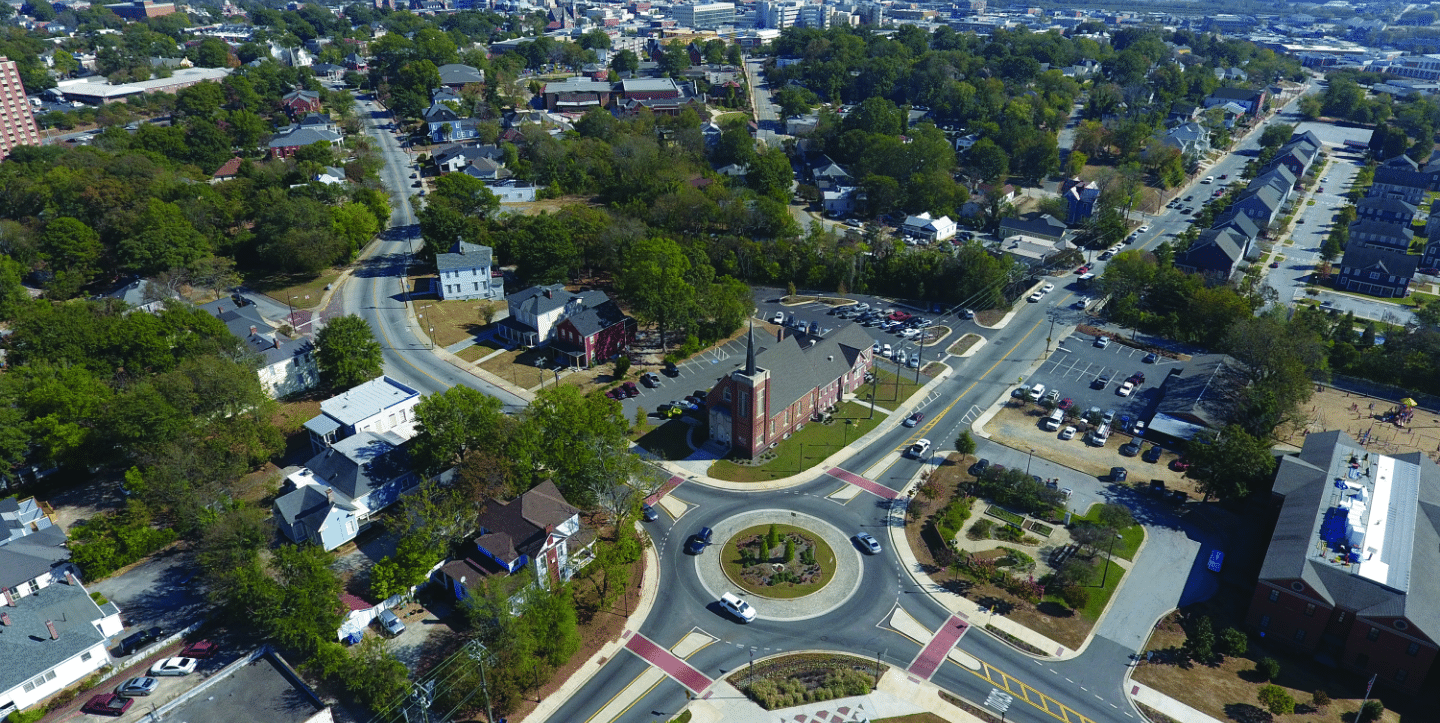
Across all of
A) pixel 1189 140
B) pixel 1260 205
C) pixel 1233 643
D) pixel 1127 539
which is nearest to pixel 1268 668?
pixel 1233 643

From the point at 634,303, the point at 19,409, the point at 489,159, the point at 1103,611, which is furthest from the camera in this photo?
the point at 489,159

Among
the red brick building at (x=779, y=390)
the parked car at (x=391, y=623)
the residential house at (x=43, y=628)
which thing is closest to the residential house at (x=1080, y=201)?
the red brick building at (x=779, y=390)

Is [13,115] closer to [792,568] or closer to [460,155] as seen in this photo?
[460,155]

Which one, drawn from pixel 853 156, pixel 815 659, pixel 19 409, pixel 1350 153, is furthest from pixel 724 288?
pixel 1350 153

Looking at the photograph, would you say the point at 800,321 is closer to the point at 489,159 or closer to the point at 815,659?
the point at 815,659

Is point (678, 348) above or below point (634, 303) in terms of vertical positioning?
below

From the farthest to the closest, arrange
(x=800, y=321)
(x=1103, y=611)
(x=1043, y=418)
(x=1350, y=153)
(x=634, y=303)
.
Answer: (x=1350, y=153) → (x=800, y=321) → (x=634, y=303) → (x=1043, y=418) → (x=1103, y=611)

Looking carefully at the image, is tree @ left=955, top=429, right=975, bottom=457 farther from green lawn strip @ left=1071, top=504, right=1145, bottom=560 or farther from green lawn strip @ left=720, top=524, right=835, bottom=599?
green lawn strip @ left=720, top=524, right=835, bottom=599

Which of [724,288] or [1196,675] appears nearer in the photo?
[1196,675]
